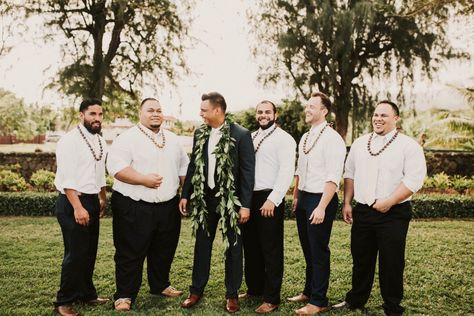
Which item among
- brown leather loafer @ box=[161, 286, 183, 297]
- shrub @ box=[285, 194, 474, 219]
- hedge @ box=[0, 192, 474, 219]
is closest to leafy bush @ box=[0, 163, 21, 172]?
hedge @ box=[0, 192, 474, 219]

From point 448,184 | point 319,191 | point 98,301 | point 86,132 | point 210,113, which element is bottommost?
point 98,301

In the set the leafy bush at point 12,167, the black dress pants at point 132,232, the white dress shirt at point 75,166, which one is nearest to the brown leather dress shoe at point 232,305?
the black dress pants at point 132,232

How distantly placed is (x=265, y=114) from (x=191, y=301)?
6.78 feet

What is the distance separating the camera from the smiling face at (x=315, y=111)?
15.6ft

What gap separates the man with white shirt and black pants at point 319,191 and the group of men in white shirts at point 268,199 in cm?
1

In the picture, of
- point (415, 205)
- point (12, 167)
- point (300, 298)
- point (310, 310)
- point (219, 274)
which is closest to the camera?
point (310, 310)

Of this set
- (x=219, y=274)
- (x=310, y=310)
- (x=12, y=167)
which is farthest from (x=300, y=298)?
(x=12, y=167)

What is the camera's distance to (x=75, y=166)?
462 cm

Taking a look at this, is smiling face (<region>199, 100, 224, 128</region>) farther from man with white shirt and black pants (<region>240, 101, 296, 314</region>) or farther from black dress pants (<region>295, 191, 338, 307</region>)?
black dress pants (<region>295, 191, 338, 307</region>)

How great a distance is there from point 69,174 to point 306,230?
242cm

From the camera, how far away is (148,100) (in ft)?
16.1

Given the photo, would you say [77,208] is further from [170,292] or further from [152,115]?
[170,292]

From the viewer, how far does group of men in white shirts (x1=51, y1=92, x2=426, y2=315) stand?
4.48 meters

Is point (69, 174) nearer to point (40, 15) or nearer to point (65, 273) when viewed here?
point (65, 273)
